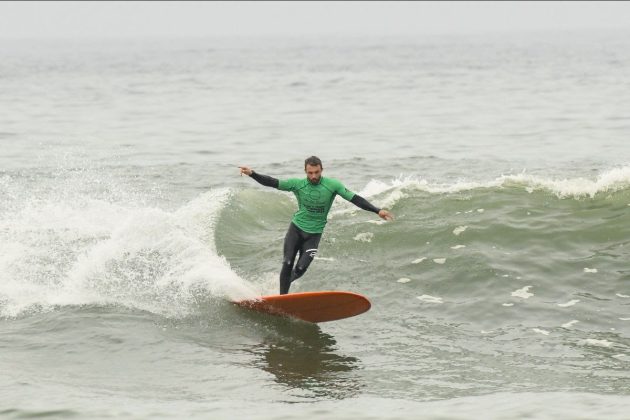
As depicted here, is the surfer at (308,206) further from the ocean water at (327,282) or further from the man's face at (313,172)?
the ocean water at (327,282)

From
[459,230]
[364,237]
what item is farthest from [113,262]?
[459,230]

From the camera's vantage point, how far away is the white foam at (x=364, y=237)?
18.3 m

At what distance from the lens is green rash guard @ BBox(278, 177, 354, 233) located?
14.0 metres

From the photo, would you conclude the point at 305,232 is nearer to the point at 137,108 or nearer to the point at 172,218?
the point at 172,218

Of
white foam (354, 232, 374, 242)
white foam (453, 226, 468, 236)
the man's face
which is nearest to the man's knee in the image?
the man's face

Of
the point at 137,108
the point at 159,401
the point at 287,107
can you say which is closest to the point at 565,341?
the point at 159,401

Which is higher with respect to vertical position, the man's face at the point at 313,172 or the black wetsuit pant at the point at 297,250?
the man's face at the point at 313,172

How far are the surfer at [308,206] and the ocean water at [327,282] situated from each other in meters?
1.02

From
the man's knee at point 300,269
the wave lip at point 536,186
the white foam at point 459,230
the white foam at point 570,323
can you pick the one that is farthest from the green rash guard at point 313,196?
the wave lip at point 536,186

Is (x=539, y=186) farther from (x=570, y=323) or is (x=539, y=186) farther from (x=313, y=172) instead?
(x=313, y=172)

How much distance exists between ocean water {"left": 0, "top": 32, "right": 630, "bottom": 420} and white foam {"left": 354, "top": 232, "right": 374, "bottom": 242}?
140mm

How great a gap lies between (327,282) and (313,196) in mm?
2749

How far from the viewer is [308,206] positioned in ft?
46.3

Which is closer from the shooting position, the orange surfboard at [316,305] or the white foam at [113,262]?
the orange surfboard at [316,305]
